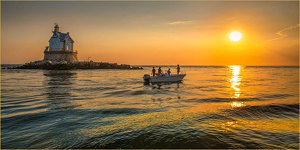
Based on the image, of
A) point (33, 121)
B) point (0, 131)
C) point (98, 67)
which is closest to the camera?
point (0, 131)

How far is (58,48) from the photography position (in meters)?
80.8

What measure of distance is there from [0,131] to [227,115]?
11.3 m

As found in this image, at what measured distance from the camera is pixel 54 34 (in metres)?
81.6

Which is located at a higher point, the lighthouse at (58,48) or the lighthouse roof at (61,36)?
the lighthouse roof at (61,36)

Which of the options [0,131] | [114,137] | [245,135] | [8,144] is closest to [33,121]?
[0,131]

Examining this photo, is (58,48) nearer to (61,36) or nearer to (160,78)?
(61,36)

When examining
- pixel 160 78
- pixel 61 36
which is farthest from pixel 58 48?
pixel 160 78

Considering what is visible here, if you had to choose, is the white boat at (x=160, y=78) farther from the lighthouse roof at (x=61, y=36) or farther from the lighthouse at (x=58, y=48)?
the lighthouse roof at (x=61, y=36)

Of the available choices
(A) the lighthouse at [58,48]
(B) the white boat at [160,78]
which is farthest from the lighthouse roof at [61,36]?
(B) the white boat at [160,78]

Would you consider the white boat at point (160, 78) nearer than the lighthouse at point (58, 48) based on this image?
Yes

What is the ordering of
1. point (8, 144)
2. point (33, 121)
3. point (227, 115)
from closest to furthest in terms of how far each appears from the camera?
point (8, 144) → point (33, 121) → point (227, 115)

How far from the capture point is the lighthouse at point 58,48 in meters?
80.7

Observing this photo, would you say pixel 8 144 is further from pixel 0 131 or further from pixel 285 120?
pixel 285 120

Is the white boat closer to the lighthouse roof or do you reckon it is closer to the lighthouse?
the lighthouse
